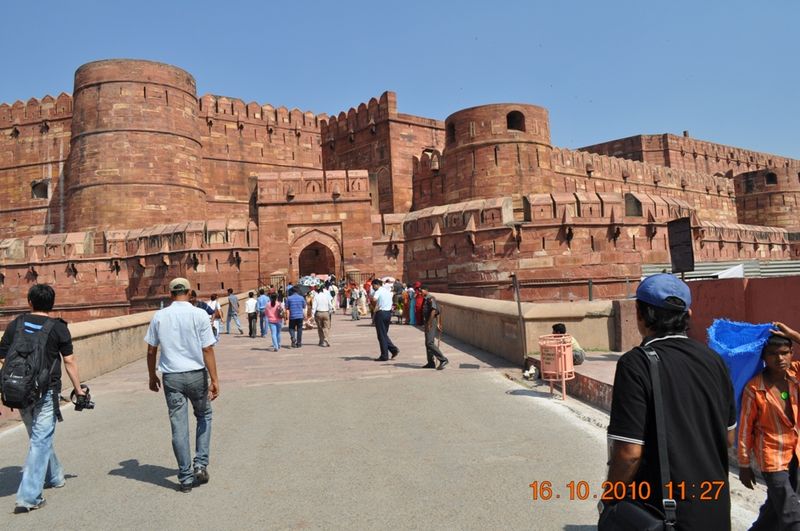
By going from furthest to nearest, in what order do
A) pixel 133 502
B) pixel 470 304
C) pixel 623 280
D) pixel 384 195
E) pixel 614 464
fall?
pixel 384 195 < pixel 623 280 < pixel 470 304 < pixel 133 502 < pixel 614 464

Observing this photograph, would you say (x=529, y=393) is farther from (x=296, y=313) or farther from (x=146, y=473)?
(x=296, y=313)

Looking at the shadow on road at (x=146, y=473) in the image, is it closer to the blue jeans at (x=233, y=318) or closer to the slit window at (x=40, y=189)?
the blue jeans at (x=233, y=318)

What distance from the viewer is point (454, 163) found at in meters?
24.1

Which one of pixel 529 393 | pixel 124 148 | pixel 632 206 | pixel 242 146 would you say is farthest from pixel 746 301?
pixel 242 146

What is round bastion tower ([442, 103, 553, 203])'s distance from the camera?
2309 cm

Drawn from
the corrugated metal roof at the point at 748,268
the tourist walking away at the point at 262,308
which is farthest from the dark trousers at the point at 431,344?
the corrugated metal roof at the point at 748,268

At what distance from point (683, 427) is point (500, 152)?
871 inches

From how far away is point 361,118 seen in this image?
105 ft

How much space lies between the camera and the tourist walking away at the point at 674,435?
1.69 m

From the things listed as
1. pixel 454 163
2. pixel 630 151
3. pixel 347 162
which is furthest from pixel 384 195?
pixel 630 151

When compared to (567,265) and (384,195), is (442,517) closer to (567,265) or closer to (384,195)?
(567,265)

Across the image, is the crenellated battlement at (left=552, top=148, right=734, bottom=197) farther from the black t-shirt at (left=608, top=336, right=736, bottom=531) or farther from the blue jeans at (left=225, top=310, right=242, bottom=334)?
the black t-shirt at (left=608, top=336, right=736, bottom=531)

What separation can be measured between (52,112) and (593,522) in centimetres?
3612

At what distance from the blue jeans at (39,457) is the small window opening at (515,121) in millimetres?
21881
